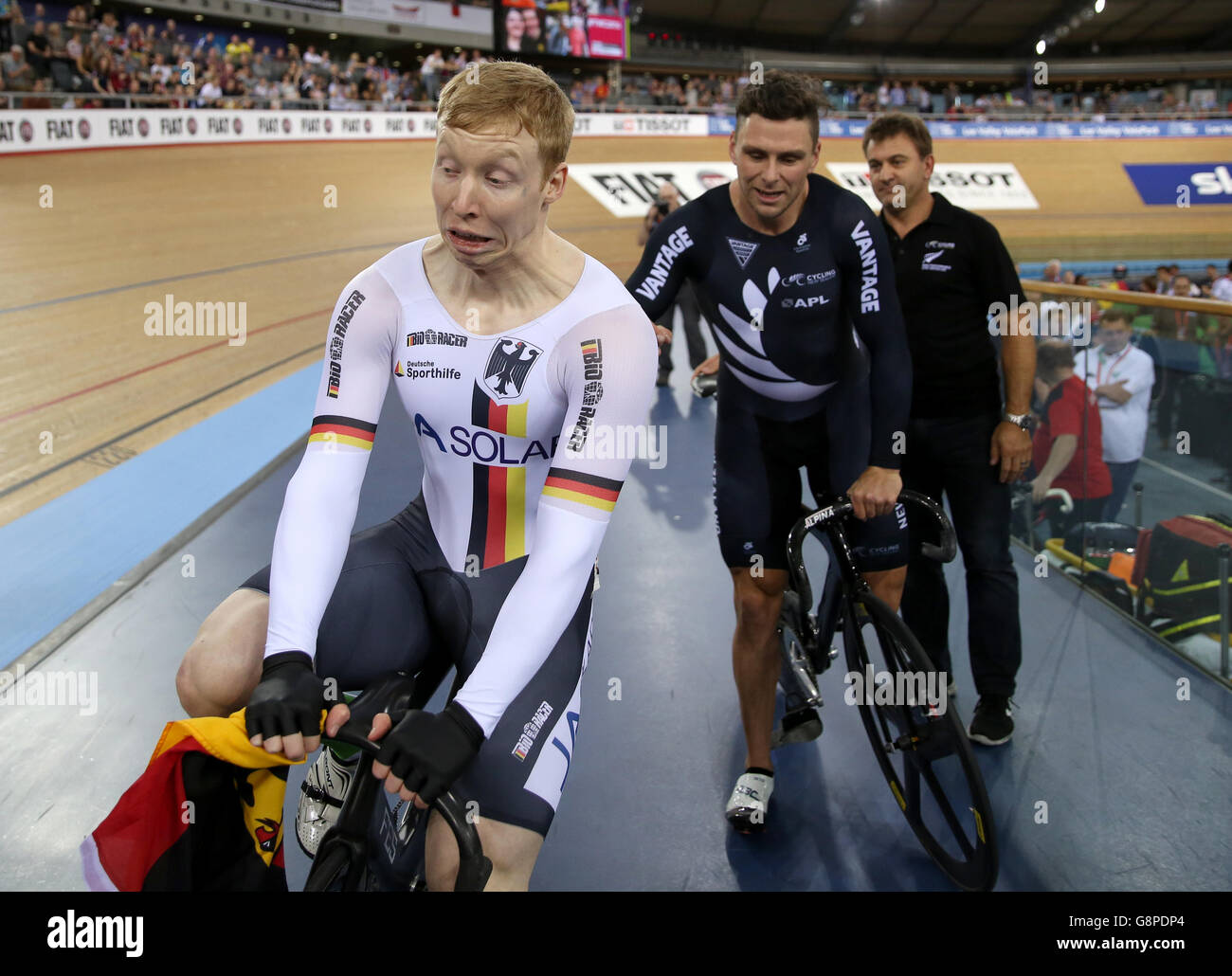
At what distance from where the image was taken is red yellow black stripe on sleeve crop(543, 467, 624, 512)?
1495mm

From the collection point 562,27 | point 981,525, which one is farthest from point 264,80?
point 981,525

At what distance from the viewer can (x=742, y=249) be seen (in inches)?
90.4

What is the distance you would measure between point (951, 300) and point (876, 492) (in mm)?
797

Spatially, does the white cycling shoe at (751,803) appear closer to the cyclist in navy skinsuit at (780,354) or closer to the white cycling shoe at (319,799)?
the cyclist in navy skinsuit at (780,354)

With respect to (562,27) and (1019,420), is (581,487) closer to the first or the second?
(1019,420)

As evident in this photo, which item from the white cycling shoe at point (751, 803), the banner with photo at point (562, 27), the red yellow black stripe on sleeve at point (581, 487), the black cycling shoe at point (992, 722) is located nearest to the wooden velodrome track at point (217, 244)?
the white cycling shoe at point (751, 803)

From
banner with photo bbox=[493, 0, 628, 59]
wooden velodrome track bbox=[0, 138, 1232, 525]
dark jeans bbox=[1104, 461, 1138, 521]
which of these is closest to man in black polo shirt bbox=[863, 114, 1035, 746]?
dark jeans bbox=[1104, 461, 1138, 521]

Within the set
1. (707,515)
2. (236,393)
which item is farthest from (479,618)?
(236,393)

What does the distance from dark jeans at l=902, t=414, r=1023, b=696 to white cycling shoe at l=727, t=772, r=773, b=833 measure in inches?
31.9

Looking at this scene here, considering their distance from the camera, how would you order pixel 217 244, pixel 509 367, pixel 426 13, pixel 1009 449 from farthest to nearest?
1. pixel 426 13
2. pixel 217 244
3. pixel 1009 449
4. pixel 509 367

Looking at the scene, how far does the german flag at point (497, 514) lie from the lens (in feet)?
5.59

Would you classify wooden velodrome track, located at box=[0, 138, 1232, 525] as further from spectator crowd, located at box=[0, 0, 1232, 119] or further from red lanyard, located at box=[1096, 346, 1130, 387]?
red lanyard, located at box=[1096, 346, 1130, 387]

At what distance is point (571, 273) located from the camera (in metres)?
1.63
